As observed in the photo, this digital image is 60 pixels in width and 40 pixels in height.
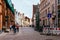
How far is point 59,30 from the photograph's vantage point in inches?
1393

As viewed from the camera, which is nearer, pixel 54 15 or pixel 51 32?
pixel 51 32

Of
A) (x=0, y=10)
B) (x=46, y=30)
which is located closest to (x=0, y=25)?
(x=0, y=10)

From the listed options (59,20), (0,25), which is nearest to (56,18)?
(59,20)

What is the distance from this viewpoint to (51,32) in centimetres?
Result: 3609

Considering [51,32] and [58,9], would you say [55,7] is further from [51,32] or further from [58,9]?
[51,32]

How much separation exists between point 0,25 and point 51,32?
1372 centimetres

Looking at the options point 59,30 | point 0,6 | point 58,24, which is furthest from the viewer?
point 58,24

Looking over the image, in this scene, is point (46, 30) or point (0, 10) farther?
point (0, 10)

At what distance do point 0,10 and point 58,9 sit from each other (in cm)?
1370

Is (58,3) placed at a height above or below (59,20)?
above

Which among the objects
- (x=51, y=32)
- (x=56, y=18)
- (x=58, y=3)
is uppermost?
(x=58, y=3)

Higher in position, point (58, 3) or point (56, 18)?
point (58, 3)

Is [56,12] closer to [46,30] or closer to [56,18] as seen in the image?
[56,18]

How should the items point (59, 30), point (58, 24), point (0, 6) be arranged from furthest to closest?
1. point (58, 24)
2. point (0, 6)
3. point (59, 30)
